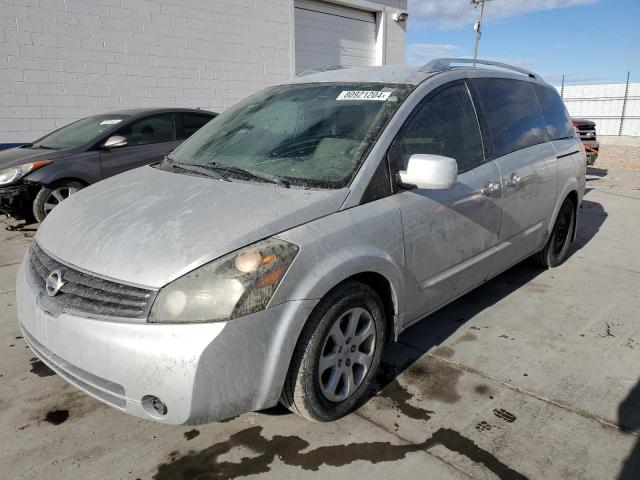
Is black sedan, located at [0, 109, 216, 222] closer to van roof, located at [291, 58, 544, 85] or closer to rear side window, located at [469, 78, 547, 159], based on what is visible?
van roof, located at [291, 58, 544, 85]

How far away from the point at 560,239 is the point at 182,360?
4099mm

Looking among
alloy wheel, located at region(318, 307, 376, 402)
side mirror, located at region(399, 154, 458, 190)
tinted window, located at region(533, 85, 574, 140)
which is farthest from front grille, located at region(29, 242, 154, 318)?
tinted window, located at region(533, 85, 574, 140)

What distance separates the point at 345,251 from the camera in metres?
2.29

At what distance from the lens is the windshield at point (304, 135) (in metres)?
2.61

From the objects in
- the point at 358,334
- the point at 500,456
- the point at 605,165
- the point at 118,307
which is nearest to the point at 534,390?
the point at 500,456

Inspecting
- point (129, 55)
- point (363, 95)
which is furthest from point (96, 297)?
point (129, 55)

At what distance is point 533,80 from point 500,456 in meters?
3.36

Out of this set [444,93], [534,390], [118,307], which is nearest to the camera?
[118,307]

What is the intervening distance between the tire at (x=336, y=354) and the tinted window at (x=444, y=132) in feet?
2.62

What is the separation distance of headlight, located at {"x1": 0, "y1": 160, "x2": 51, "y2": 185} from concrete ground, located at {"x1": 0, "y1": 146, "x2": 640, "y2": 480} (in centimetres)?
286

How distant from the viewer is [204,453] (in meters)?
2.27

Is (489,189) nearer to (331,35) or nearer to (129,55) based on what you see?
(129,55)

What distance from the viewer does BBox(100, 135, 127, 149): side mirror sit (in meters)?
6.08

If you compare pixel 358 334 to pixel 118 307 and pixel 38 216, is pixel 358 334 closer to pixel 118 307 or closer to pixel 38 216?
pixel 118 307
